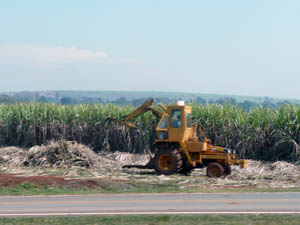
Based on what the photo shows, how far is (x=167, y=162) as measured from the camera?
22.4m

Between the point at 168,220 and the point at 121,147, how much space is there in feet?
56.0

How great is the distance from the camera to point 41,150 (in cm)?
2608

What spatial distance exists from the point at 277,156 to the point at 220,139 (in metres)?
3.31

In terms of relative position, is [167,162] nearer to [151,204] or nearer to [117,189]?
[117,189]

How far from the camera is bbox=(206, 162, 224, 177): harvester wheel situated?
21611mm

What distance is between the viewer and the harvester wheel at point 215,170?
851 inches

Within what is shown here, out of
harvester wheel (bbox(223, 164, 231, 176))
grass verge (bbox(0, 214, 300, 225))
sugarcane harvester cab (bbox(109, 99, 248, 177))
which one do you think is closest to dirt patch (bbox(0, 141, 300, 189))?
harvester wheel (bbox(223, 164, 231, 176))

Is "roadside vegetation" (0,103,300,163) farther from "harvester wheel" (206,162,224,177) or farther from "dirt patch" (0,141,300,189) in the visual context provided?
"harvester wheel" (206,162,224,177)

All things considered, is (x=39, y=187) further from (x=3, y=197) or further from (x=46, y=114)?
(x=46, y=114)

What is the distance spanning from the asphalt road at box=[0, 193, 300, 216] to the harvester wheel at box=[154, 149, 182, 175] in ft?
15.6

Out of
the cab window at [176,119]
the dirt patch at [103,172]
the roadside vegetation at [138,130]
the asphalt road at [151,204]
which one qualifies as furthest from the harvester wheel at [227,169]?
the asphalt road at [151,204]

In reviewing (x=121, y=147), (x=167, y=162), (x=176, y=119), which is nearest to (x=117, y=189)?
(x=167, y=162)

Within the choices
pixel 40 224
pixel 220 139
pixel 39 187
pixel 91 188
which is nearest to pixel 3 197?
pixel 39 187

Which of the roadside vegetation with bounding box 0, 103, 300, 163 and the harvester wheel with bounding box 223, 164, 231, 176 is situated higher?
the roadside vegetation with bounding box 0, 103, 300, 163
